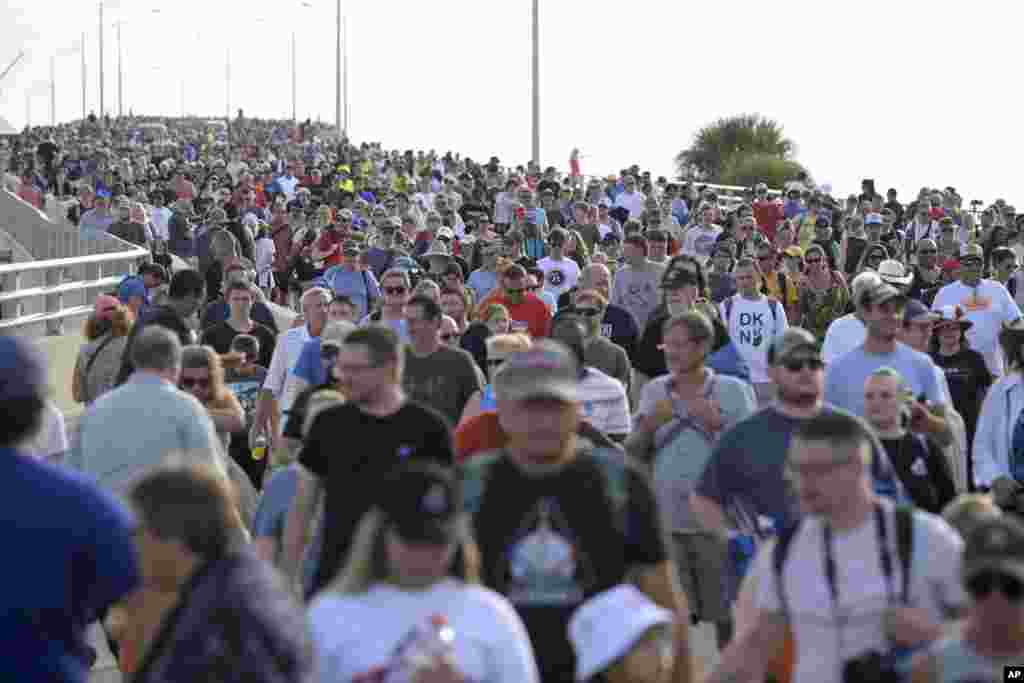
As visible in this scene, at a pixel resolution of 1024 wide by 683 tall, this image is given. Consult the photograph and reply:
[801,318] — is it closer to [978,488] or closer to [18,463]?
[978,488]

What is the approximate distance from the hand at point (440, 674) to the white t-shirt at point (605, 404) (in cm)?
536

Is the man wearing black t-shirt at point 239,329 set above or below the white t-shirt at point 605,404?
above

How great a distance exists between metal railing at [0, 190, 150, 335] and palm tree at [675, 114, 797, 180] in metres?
29.1

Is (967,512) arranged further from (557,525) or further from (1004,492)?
(1004,492)

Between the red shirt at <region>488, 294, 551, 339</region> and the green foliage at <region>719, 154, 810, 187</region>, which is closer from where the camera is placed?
the red shirt at <region>488, 294, 551, 339</region>

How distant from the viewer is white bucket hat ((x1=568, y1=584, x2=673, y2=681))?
19.6 feet

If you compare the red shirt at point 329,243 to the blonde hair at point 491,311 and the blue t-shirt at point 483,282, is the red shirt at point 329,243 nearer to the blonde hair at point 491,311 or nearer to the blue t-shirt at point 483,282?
the blue t-shirt at point 483,282

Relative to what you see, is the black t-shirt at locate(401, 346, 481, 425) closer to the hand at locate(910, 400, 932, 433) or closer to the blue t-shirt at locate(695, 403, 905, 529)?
the hand at locate(910, 400, 932, 433)

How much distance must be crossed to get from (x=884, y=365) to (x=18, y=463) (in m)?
5.38

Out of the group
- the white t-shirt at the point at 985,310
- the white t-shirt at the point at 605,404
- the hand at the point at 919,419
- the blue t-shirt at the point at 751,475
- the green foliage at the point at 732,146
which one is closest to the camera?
the blue t-shirt at the point at 751,475

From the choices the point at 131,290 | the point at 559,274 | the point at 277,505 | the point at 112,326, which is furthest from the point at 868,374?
the point at 559,274

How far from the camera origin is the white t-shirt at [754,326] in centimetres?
1448

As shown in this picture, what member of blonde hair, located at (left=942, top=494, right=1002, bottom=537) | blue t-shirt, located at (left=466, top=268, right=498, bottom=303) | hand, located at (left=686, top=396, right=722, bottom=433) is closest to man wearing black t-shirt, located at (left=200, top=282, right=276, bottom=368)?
hand, located at (left=686, top=396, right=722, bottom=433)

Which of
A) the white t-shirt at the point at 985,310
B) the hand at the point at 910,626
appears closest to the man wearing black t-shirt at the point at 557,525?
the hand at the point at 910,626
